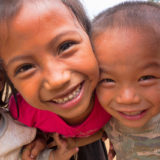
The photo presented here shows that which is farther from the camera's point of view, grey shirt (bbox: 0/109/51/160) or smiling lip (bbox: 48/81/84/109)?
grey shirt (bbox: 0/109/51/160)

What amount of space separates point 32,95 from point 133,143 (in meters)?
0.50

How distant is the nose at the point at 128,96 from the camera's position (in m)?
0.73

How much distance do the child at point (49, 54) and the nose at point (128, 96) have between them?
11 centimetres

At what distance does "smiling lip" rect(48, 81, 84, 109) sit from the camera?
0.78 m

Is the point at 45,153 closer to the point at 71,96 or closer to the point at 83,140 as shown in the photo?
the point at 83,140

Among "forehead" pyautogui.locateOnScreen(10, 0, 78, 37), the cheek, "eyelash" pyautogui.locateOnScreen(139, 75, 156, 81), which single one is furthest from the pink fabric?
"forehead" pyautogui.locateOnScreen(10, 0, 78, 37)

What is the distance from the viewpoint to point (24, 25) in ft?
2.28

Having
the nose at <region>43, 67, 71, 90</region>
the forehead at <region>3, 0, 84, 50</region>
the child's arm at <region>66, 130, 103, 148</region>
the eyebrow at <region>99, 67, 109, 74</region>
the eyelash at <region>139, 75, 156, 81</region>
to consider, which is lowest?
the child's arm at <region>66, 130, 103, 148</region>

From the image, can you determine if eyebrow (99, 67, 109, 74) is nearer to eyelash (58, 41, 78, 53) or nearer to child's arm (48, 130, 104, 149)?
eyelash (58, 41, 78, 53)

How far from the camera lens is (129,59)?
0.71 metres

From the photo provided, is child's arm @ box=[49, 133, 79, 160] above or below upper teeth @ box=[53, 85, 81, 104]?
below

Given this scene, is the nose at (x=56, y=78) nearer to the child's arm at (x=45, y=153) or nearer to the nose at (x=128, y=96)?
the nose at (x=128, y=96)

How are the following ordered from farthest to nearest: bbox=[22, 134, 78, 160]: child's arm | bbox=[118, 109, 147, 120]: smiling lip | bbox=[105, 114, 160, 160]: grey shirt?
bbox=[22, 134, 78, 160]: child's arm, bbox=[105, 114, 160, 160]: grey shirt, bbox=[118, 109, 147, 120]: smiling lip

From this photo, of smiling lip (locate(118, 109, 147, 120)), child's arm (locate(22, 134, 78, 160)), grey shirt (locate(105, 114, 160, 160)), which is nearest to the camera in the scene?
smiling lip (locate(118, 109, 147, 120))
